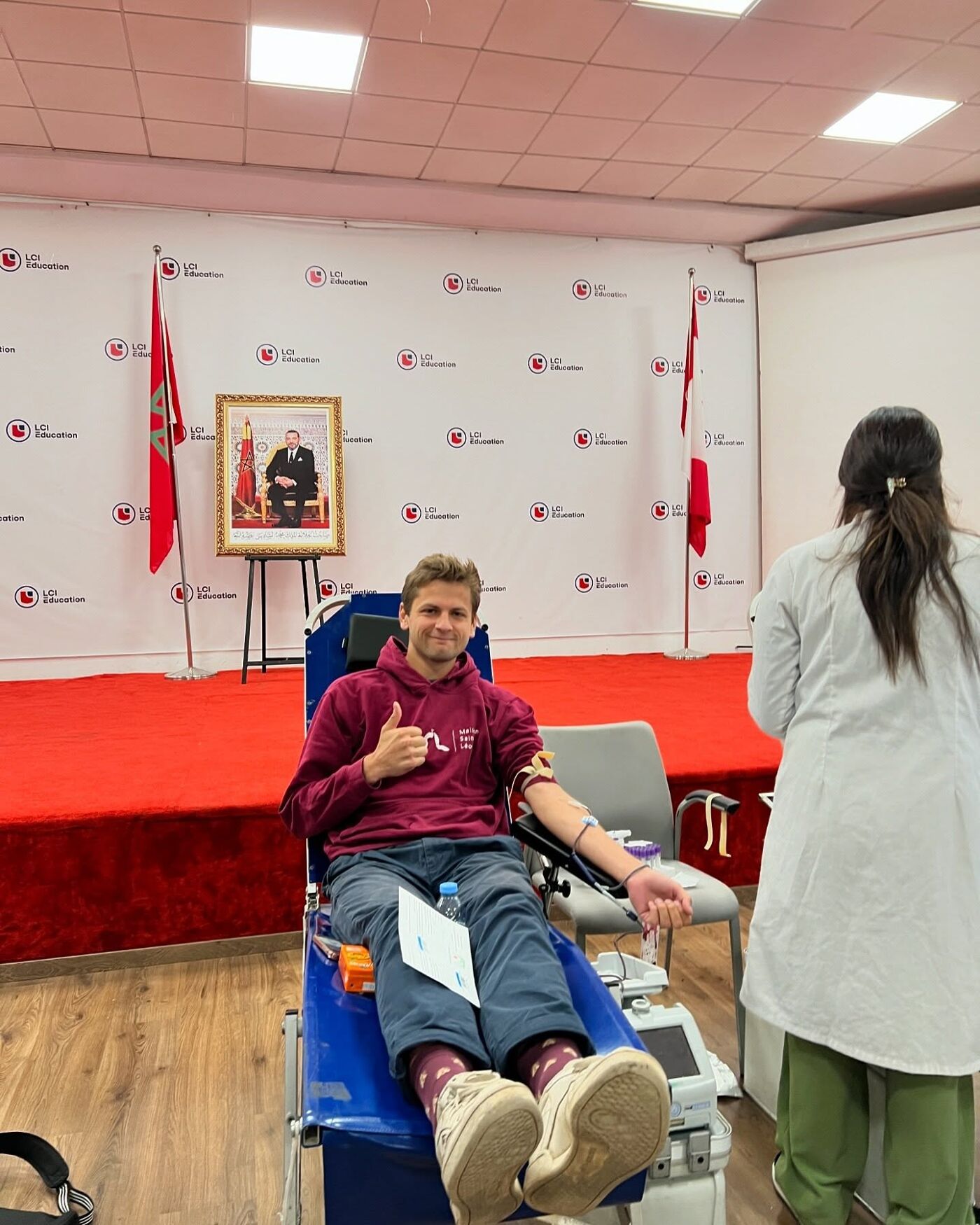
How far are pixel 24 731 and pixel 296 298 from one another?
3044mm

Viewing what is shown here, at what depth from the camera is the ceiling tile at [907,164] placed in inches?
202

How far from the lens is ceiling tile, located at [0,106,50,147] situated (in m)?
4.38

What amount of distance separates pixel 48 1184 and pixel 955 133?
5.78 m

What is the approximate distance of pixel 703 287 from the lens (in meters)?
6.29

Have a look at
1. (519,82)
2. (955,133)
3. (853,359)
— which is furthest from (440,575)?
(853,359)

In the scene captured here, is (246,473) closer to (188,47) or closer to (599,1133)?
(188,47)

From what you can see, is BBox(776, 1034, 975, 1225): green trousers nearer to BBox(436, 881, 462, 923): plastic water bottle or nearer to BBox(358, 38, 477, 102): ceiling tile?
BBox(436, 881, 462, 923): plastic water bottle

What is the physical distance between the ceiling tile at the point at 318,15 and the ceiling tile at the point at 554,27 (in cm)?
54

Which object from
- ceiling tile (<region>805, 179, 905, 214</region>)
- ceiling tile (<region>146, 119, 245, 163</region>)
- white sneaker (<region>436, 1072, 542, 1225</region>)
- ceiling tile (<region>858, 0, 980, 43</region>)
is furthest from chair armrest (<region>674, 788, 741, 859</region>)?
ceiling tile (<region>805, 179, 905, 214</region>)

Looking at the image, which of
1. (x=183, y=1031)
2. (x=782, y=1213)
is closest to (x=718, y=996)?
(x=782, y=1213)

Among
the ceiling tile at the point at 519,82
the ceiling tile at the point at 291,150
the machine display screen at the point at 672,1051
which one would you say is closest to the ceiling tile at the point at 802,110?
the ceiling tile at the point at 519,82

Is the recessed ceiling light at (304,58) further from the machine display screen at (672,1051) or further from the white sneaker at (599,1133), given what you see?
the white sneaker at (599,1133)

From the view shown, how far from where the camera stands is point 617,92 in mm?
4387

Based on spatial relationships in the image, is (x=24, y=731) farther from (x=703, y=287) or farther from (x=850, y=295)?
(x=850, y=295)
